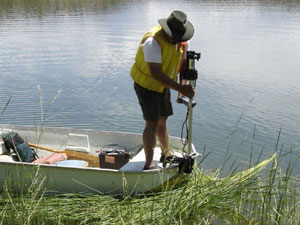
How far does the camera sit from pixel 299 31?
50.9ft

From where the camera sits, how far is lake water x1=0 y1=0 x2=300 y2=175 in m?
6.75

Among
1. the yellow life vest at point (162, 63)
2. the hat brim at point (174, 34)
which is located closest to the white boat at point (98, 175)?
the yellow life vest at point (162, 63)

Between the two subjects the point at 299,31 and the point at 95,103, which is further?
the point at 299,31

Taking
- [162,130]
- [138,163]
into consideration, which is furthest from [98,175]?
[162,130]

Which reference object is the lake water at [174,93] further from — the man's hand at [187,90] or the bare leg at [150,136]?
the bare leg at [150,136]

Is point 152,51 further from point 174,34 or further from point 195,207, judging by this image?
point 195,207

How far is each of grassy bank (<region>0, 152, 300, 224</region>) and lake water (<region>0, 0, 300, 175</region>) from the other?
0.91 ft

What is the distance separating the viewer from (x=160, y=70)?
3986 millimetres

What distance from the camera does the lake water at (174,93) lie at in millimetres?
A: 6750

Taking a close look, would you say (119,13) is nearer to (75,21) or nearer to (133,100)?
(75,21)

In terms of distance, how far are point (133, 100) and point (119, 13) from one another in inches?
564

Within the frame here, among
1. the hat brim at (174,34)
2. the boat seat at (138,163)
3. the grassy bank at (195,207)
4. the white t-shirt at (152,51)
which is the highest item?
the hat brim at (174,34)

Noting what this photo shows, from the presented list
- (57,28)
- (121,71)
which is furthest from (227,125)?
(57,28)

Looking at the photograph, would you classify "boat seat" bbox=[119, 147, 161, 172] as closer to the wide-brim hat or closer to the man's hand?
the man's hand
